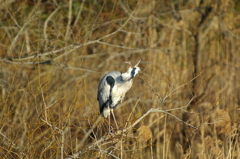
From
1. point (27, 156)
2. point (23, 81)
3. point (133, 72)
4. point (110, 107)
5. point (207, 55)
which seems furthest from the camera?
point (207, 55)

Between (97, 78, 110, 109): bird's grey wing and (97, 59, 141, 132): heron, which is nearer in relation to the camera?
(97, 59, 141, 132): heron

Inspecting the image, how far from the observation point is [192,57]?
748 cm

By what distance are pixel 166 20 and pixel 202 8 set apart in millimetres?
963

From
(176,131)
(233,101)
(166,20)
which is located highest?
(166,20)

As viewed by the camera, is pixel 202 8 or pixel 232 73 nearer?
pixel 232 73

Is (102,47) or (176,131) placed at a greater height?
(102,47)

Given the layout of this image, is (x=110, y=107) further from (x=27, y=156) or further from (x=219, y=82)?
(x=219, y=82)

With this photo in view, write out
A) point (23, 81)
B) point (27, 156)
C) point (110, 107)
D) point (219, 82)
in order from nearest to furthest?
point (27, 156) < point (110, 107) < point (23, 81) < point (219, 82)

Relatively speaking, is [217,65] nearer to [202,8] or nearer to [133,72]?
[202,8]

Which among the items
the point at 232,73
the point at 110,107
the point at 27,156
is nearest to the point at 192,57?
the point at 232,73

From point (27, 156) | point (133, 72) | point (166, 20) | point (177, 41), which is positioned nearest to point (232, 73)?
point (177, 41)

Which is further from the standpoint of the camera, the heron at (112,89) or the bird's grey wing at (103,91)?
the bird's grey wing at (103,91)

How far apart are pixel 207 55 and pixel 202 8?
1.11 m

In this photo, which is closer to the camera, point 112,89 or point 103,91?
point 112,89
